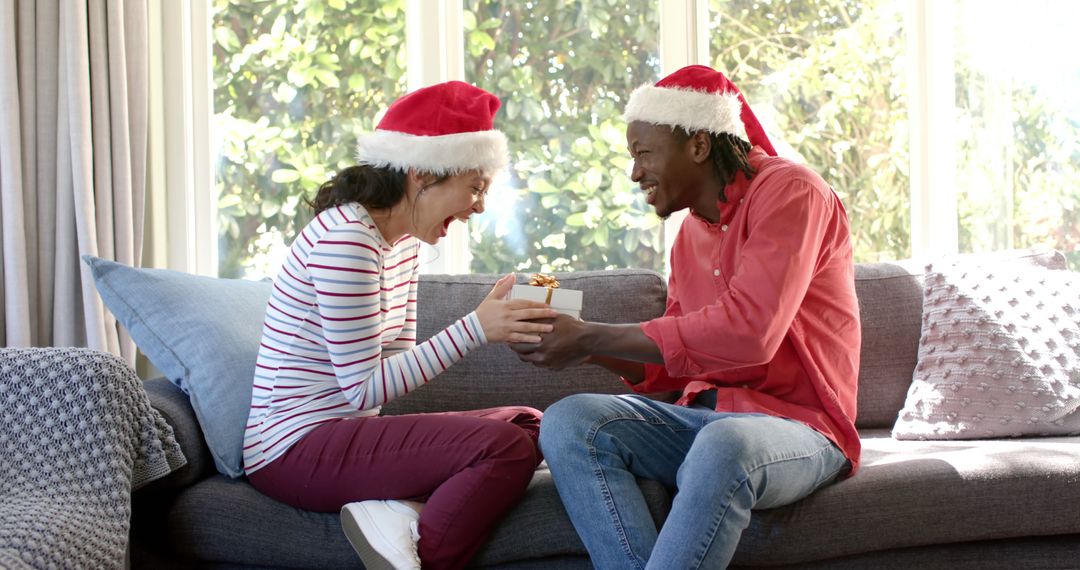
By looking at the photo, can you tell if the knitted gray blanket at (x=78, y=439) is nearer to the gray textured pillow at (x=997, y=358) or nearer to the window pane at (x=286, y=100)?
the window pane at (x=286, y=100)

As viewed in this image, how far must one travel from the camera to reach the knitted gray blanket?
1712mm

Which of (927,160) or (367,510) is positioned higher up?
(927,160)

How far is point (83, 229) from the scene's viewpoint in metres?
2.84

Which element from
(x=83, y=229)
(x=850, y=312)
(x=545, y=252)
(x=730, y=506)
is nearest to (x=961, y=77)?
(x=545, y=252)

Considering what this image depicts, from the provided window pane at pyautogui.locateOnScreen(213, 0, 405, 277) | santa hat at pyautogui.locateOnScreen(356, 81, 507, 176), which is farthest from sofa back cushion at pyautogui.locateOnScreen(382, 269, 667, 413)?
window pane at pyautogui.locateOnScreen(213, 0, 405, 277)

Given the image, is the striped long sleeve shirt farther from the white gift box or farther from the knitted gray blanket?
the knitted gray blanket

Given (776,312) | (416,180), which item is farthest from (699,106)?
(416,180)

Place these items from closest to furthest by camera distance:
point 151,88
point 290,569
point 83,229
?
point 290,569
point 83,229
point 151,88

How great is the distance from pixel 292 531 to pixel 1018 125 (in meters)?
2.53

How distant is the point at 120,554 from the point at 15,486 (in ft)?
0.73

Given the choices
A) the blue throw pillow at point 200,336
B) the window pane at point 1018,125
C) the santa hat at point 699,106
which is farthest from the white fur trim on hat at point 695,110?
the window pane at point 1018,125

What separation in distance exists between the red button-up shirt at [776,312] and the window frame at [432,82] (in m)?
1.23

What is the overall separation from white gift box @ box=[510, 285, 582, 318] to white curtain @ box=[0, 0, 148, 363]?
4.93 ft

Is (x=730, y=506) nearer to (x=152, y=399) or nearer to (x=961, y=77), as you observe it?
(x=152, y=399)
